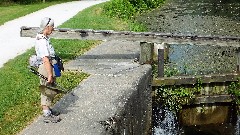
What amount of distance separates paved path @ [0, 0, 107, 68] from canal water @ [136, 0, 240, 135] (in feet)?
13.5

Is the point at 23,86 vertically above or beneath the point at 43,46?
beneath

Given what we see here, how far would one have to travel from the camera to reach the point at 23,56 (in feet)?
39.9

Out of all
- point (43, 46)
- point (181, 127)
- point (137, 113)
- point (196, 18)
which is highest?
point (43, 46)

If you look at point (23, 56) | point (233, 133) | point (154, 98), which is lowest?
point (233, 133)

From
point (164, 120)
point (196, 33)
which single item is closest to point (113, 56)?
point (164, 120)

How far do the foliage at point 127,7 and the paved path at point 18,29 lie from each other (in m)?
1.90

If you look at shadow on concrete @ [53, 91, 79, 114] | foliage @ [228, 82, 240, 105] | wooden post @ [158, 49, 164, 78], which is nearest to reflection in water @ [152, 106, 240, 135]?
foliage @ [228, 82, 240, 105]

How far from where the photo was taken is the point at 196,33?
787 inches

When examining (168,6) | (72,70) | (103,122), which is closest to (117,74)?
(72,70)

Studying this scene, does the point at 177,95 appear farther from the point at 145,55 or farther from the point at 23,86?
the point at 23,86

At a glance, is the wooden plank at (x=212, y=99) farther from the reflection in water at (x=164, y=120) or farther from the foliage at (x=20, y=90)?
the foliage at (x=20, y=90)

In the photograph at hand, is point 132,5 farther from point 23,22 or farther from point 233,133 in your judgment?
point 233,133

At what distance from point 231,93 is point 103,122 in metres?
5.36

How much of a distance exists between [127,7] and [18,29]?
27.7 ft
